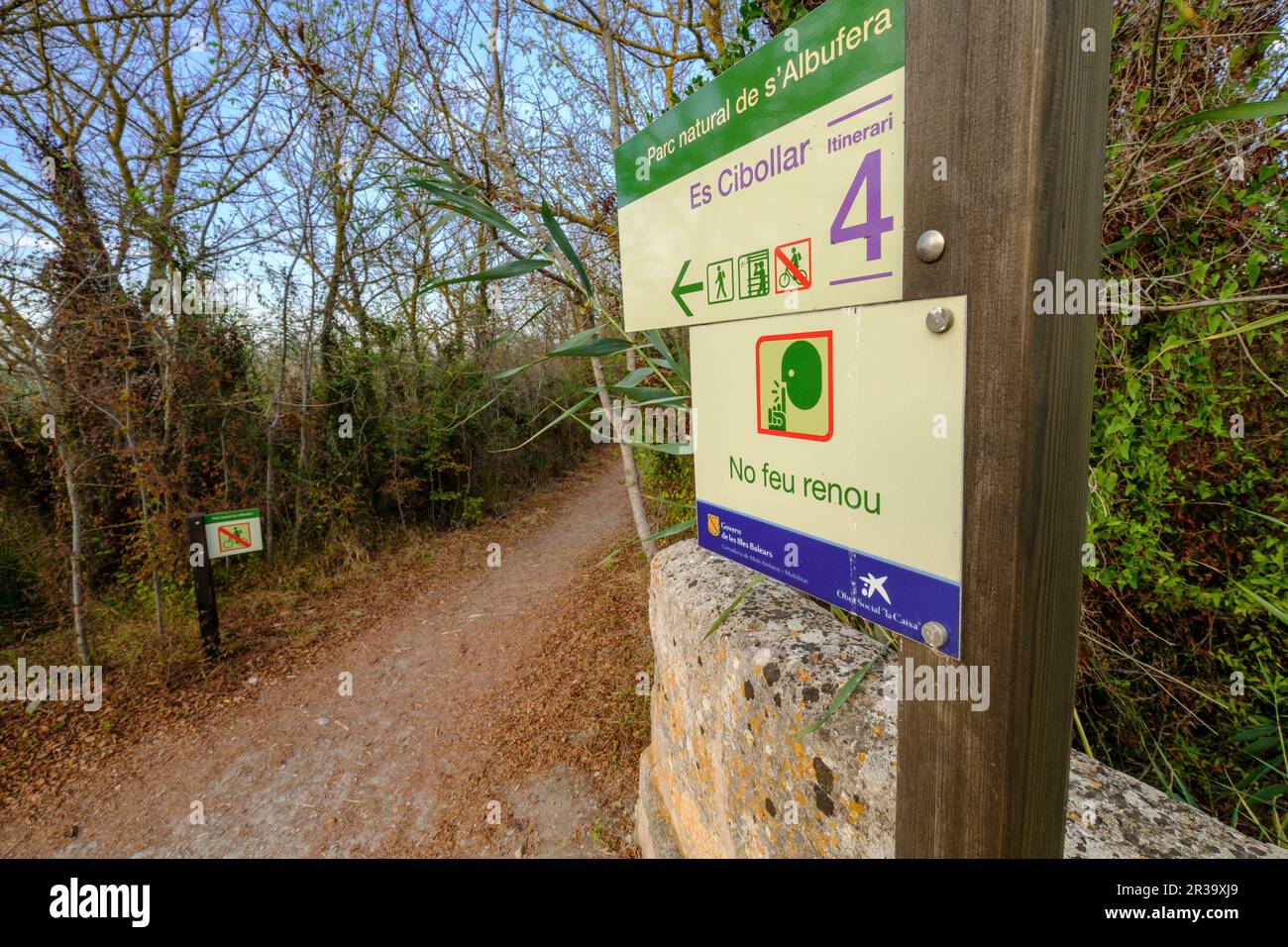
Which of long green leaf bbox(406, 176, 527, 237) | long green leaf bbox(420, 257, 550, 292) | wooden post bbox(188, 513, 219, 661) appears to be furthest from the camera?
wooden post bbox(188, 513, 219, 661)

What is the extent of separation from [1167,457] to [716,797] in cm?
192

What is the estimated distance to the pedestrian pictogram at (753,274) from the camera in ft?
3.74

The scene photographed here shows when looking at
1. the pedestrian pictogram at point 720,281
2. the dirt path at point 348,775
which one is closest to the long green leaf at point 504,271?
the pedestrian pictogram at point 720,281

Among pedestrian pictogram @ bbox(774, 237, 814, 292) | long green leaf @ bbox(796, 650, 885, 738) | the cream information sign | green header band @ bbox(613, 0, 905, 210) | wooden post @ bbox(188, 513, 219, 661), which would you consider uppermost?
green header band @ bbox(613, 0, 905, 210)

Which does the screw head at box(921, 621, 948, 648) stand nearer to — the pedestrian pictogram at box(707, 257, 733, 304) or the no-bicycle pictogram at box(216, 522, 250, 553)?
the pedestrian pictogram at box(707, 257, 733, 304)

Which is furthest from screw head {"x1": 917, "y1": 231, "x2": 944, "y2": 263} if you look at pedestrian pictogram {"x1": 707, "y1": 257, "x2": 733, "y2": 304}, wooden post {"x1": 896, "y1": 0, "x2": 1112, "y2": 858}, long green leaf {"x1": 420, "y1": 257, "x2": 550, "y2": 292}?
long green leaf {"x1": 420, "y1": 257, "x2": 550, "y2": 292}

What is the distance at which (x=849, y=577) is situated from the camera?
992 millimetres

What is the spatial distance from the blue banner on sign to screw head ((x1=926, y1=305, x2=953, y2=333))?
358 millimetres

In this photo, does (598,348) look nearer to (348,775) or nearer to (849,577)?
(849,577)

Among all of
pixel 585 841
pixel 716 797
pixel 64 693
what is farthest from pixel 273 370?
pixel 716 797

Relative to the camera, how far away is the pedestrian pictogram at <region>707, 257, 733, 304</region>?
1.26m

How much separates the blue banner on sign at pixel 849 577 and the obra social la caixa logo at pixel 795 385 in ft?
0.68

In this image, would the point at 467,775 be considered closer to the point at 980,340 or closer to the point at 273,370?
the point at 980,340

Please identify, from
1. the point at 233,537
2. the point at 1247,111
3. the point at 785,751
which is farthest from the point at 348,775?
the point at 1247,111
